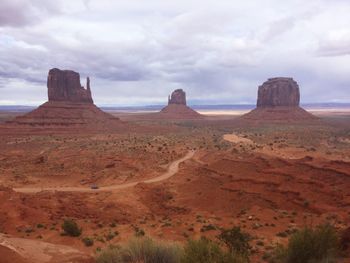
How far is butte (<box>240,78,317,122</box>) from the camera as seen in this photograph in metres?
117

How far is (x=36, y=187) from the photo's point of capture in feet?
104

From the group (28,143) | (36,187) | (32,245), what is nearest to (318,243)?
(32,245)

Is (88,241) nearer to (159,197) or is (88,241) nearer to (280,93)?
(159,197)

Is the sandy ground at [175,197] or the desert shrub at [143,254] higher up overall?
the desert shrub at [143,254]

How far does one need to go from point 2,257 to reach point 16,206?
35.0ft

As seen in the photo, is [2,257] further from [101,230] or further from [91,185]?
[91,185]

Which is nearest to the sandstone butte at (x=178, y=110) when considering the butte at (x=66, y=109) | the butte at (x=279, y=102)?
the butte at (x=279, y=102)

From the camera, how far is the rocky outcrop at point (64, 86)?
309 feet


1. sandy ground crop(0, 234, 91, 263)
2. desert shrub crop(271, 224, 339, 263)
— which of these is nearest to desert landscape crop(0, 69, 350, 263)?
sandy ground crop(0, 234, 91, 263)

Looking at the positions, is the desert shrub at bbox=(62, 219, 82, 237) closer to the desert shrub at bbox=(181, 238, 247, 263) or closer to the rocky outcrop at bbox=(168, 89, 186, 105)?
the desert shrub at bbox=(181, 238, 247, 263)

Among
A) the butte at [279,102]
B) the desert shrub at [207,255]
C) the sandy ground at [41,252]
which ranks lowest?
the sandy ground at [41,252]

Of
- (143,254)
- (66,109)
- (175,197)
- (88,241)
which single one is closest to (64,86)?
(66,109)

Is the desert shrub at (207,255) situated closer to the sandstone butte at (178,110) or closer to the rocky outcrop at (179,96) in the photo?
the sandstone butte at (178,110)

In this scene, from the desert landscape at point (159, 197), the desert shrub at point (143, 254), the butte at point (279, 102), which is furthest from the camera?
the butte at point (279, 102)
